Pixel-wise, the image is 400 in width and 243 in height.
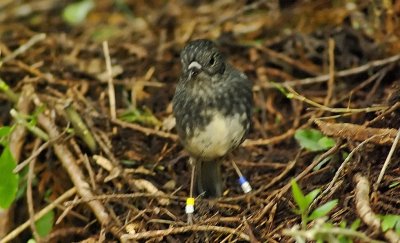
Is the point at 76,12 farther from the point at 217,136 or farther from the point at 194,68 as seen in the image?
the point at 217,136

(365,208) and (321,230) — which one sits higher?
(321,230)

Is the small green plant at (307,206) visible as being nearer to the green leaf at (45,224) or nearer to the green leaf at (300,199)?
the green leaf at (300,199)

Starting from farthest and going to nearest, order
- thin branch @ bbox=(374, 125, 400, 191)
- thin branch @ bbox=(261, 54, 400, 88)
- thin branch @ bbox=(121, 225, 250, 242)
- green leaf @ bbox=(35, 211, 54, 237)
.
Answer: thin branch @ bbox=(261, 54, 400, 88) → green leaf @ bbox=(35, 211, 54, 237) → thin branch @ bbox=(121, 225, 250, 242) → thin branch @ bbox=(374, 125, 400, 191)

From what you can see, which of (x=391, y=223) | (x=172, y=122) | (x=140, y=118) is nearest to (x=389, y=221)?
(x=391, y=223)

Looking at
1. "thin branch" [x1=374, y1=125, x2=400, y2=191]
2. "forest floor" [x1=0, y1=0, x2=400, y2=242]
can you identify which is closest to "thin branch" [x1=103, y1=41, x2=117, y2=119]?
"forest floor" [x1=0, y1=0, x2=400, y2=242]

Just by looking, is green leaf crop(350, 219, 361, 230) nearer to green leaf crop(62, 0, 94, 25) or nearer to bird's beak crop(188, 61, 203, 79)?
bird's beak crop(188, 61, 203, 79)

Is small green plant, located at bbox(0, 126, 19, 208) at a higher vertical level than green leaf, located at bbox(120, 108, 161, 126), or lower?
higher
